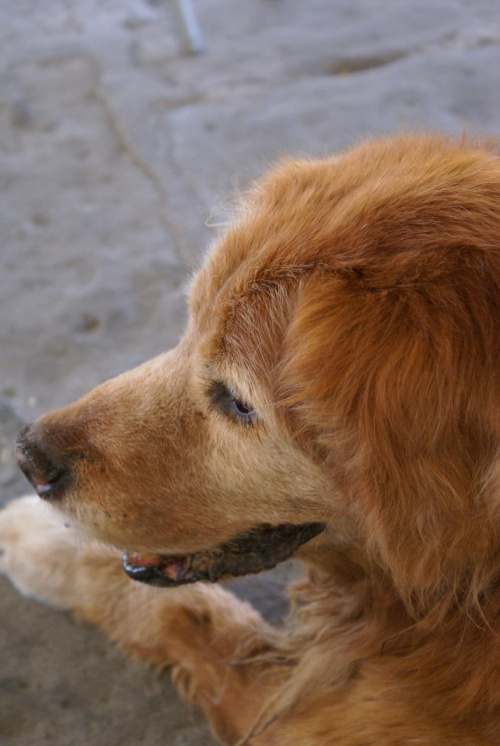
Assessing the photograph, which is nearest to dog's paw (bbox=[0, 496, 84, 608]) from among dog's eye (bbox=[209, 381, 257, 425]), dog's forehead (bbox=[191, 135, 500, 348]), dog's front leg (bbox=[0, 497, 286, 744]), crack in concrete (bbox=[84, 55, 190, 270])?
dog's front leg (bbox=[0, 497, 286, 744])

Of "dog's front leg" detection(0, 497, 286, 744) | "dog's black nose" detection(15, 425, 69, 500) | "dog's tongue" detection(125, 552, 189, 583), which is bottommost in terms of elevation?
"dog's front leg" detection(0, 497, 286, 744)

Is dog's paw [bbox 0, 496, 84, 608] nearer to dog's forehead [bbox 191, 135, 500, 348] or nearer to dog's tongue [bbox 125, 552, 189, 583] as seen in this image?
dog's tongue [bbox 125, 552, 189, 583]

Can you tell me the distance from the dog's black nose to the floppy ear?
68 cm

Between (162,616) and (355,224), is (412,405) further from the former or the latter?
(162,616)

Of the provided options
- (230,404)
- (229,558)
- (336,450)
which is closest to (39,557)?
(229,558)

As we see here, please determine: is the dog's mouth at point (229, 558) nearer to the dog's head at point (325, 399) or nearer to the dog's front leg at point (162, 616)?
the dog's head at point (325, 399)

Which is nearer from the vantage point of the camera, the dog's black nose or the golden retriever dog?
the golden retriever dog

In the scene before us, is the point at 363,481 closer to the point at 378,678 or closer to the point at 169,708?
the point at 378,678

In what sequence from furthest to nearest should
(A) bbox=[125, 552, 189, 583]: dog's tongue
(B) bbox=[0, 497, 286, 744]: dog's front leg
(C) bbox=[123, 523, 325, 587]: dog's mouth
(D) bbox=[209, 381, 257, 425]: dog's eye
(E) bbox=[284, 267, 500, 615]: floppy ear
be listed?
(B) bbox=[0, 497, 286, 744]: dog's front leg, (A) bbox=[125, 552, 189, 583]: dog's tongue, (C) bbox=[123, 523, 325, 587]: dog's mouth, (D) bbox=[209, 381, 257, 425]: dog's eye, (E) bbox=[284, 267, 500, 615]: floppy ear

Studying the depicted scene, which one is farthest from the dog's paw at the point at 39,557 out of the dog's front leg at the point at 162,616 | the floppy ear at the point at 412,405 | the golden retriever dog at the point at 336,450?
the floppy ear at the point at 412,405

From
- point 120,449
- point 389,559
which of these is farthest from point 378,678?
point 120,449

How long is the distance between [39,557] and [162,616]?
0.50 m

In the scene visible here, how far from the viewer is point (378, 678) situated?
1685 millimetres

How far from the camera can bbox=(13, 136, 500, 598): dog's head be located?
4.51 feet
